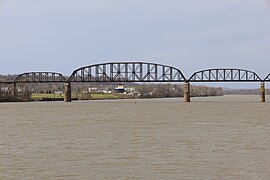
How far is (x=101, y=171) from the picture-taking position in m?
20.5

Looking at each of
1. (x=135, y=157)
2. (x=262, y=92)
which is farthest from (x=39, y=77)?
(x=135, y=157)

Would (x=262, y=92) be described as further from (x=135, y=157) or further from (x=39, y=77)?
(x=135, y=157)

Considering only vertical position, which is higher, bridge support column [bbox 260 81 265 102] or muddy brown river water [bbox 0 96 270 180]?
bridge support column [bbox 260 81 265 102]

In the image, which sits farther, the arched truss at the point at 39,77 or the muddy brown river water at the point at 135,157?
the arched truss at the point at 39,77

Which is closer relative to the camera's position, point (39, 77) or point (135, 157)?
point (135, 157)

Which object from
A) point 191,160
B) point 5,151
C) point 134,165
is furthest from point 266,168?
point 5,151

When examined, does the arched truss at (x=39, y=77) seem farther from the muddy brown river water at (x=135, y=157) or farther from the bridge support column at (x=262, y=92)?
the muddy brown river water at (x=135, y=157)

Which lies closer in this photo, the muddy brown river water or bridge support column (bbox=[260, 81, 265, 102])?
the muddy brown river water

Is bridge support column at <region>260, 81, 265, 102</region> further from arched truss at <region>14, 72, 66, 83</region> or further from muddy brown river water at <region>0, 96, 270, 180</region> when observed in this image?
muddy brown river water at <region>0, 96, 270, 180</region>

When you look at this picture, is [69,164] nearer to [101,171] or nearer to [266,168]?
[101,171]

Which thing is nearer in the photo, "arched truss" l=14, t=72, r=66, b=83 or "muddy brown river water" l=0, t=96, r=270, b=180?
"muddy brown river water" l=0, t=96, r=270, b=180

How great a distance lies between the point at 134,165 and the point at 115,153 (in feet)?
13.8

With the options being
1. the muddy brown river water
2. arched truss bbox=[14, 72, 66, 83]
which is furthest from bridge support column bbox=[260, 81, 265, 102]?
the muddy brown river water

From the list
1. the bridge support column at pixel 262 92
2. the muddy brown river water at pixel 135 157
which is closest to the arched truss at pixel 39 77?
the bridge support column at pixel 262 92
